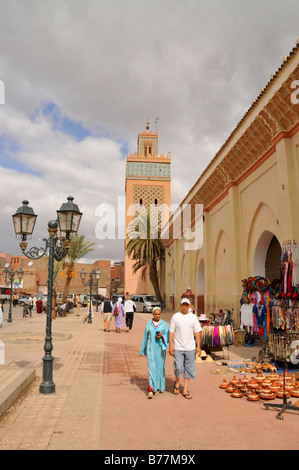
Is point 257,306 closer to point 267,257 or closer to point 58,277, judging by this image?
point 267,257

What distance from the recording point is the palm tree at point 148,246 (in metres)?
30.9

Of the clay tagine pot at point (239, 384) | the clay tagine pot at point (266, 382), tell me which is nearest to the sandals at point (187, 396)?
the clay tagine pot at point (239, 384)

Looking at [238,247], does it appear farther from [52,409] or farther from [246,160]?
[52,409]

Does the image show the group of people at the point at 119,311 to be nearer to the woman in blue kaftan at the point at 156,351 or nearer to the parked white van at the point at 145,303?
the woman in blue kaftan at the point at 156,351

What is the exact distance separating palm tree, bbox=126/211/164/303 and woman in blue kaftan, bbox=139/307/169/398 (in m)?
24.7

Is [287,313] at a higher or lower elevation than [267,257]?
lower

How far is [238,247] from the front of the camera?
498 inches

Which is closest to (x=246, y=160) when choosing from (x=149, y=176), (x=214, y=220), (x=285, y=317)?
(x=214, y=220)

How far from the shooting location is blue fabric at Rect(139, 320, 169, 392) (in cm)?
547

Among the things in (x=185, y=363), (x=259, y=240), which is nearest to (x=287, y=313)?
(x=185, y=363)

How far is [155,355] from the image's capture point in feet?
18.3

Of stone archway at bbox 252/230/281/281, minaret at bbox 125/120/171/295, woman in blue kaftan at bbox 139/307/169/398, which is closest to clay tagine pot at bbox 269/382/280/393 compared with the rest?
woman in blue kaftan at bbox 139/307/169/398

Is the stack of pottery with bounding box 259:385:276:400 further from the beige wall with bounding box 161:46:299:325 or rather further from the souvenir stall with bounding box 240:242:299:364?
the beige wall with bounding box 161:46:299:325

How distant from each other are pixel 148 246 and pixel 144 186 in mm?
8808
